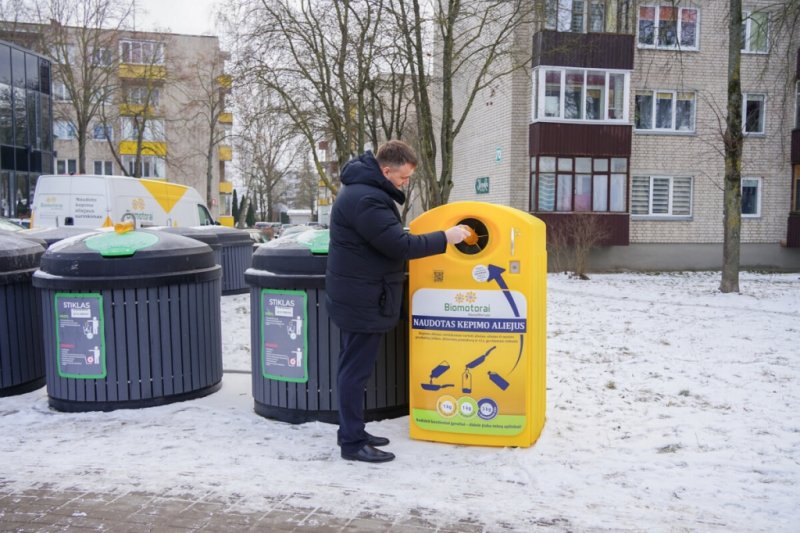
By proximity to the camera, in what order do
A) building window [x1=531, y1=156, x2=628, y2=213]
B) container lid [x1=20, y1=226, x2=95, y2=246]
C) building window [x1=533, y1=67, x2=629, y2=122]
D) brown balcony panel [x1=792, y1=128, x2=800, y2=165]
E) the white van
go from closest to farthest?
container lid [x1=20, y1=226, x2=95, y2=246]
the white van
building window [x1=533, y1=67, x2=629, y2=122]
building window [x1=531, y1=156, x2=628, y2=213]
brown balcony panel [x1=792, y1=128, x2=800, y2=165]

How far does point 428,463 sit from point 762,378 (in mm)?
3790

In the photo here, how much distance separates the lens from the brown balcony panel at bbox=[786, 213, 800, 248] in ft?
78.8

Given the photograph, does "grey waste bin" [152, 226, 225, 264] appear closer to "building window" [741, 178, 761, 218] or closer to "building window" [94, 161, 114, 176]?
"building window" [741, 178, 761, 218]

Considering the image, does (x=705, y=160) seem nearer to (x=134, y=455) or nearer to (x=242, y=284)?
(x=242, y=284)

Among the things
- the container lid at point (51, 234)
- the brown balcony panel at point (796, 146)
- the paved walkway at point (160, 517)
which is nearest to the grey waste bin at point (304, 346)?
the paved walkway at point (160, 517)

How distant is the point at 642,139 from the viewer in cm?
2364

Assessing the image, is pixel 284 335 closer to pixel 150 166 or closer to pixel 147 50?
pixel 147 50

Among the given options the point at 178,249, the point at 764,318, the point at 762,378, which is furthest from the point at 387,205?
the point at 764,318

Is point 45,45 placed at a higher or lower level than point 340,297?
higher

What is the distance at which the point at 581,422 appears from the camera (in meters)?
5.08

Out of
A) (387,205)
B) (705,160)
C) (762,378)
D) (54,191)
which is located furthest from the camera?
(705,160)

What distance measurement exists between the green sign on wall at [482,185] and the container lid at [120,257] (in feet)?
65.8

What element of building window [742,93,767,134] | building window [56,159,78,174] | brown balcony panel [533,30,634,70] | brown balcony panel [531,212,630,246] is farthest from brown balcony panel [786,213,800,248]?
building window [56,159,78,174]

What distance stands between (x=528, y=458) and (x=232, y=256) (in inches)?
381
